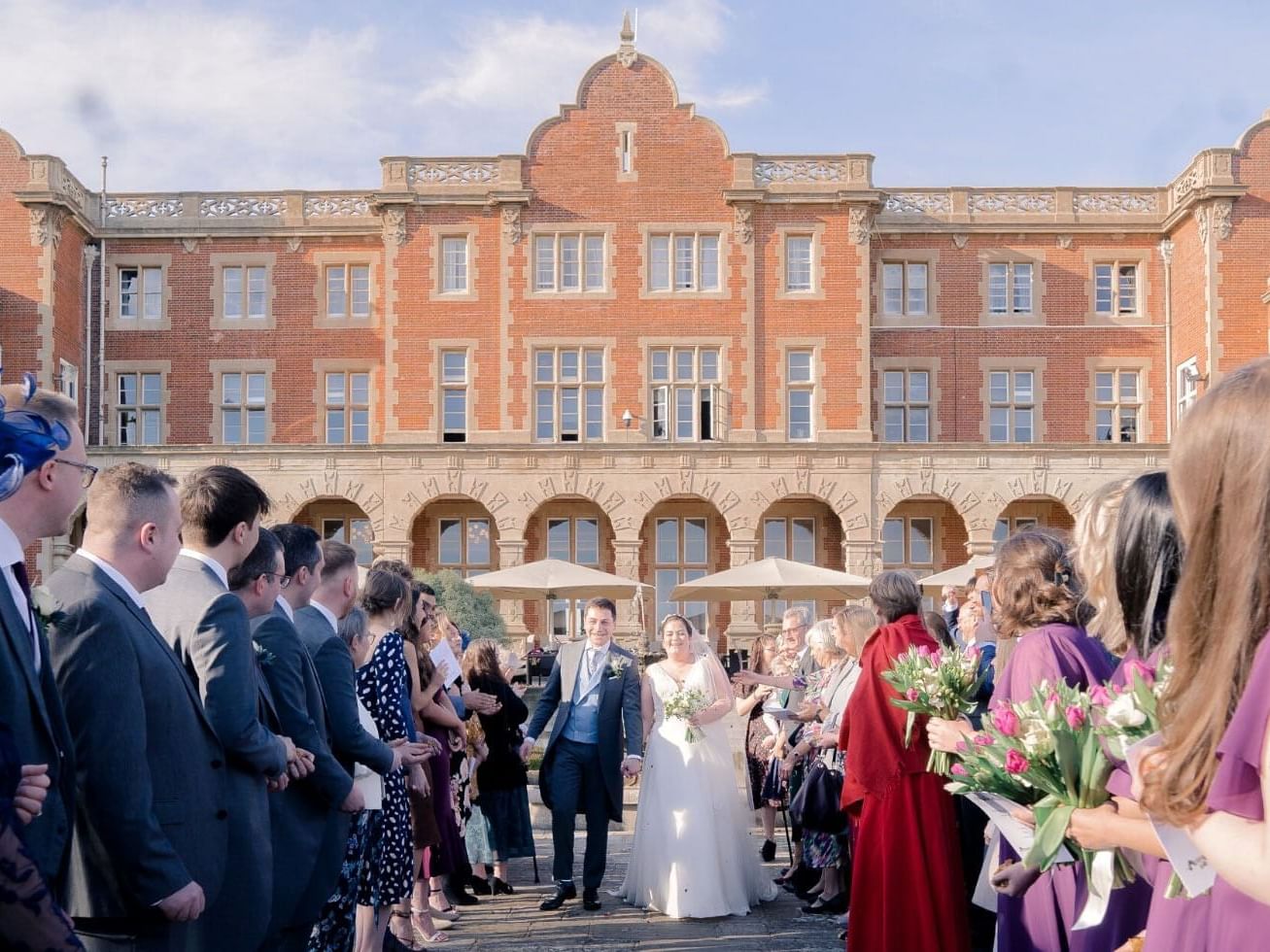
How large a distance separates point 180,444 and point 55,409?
28.3 meters

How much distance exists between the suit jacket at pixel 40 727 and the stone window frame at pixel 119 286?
1223 inches

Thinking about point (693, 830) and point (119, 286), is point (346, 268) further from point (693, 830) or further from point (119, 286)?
point (693, 830)

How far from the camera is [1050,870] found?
4277mm

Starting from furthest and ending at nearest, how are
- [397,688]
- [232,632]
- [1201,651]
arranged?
[397,688]
[232,632]
[1201,651]

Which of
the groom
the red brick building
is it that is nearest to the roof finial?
the red brick building

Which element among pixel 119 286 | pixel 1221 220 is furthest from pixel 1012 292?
pixel 119 286

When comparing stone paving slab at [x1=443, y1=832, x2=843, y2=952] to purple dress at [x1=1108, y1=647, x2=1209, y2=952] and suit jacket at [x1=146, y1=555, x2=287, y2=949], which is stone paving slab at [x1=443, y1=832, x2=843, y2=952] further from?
purple dress at [x1=1108, y1=647, x2=1209, y2=952]

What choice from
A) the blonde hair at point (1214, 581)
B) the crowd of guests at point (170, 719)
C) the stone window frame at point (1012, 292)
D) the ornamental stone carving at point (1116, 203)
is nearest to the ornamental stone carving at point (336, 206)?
→ the stone window frame at point (1012, 292)

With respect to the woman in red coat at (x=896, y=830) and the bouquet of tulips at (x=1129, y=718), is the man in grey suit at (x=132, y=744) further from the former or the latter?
the woman in red coat at (x=896, y=830)

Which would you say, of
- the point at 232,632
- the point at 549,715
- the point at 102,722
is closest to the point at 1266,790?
the point at 102,722

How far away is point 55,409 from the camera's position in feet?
11.2

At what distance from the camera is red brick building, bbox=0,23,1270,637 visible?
1179 inches

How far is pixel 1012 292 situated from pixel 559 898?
26.4 meters

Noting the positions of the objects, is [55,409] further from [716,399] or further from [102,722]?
[716,399]
